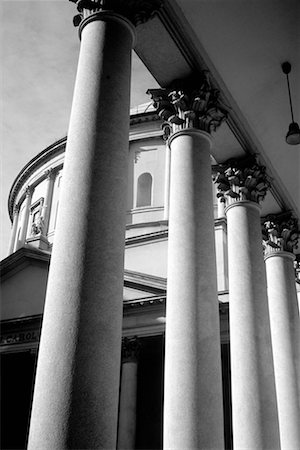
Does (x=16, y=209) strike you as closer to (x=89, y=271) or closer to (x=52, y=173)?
(x=52, y=173)

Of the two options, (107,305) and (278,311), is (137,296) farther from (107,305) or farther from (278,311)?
(107,305)

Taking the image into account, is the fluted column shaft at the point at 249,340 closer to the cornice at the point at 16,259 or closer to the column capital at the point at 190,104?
the column capital at the point at 190,104

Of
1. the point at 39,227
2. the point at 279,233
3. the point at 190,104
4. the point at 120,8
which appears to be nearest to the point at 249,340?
the point at 190,104

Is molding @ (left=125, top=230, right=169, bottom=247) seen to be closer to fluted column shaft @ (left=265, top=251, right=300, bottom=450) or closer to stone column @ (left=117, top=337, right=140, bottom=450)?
stone column @ (left=117, top=337, right=140, bottom=450)

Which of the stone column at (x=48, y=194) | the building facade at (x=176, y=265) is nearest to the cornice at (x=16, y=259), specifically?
the building facade at (x=176, y=265)

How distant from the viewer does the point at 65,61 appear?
1633cm

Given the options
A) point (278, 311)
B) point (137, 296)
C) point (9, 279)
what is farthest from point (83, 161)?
point (9, 279)

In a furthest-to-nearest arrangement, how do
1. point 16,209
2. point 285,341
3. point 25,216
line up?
point 16,209, point 25,216, point 285,341

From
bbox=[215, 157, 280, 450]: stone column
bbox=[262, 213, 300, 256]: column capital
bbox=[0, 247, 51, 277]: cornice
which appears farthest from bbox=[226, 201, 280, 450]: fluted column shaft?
bbox=[0, 247, 51, 277]: cornice

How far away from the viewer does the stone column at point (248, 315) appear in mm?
9086

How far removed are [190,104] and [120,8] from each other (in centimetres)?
287

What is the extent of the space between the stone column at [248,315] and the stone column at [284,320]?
2.32 metres

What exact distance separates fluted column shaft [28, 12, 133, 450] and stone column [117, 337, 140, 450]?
15.6 meters

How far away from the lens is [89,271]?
16.9 ft
